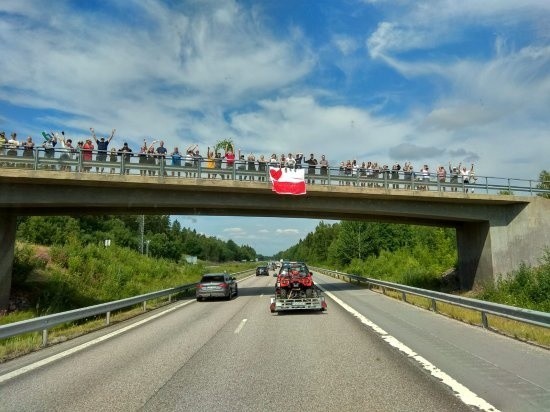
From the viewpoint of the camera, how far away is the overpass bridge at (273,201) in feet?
72.4

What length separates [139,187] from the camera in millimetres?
24469

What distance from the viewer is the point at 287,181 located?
25.9 metres

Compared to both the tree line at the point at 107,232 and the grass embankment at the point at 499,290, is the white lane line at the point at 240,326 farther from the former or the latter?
the tree line at the point at 107,232

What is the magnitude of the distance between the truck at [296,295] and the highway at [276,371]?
149 inches

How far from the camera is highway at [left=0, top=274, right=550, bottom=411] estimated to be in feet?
19.5

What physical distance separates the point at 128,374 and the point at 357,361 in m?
3.88

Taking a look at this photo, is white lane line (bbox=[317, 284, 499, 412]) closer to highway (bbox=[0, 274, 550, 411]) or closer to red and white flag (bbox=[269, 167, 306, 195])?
highway (bbox=[0, 274, 550, 411])

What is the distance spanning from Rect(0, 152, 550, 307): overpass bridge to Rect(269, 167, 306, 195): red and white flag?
55 centimetres

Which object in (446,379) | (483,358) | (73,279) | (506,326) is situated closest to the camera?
(446,379)

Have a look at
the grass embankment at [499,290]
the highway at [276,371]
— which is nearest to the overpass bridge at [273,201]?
the grass embankment at [499,290]

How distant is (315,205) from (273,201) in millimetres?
2665

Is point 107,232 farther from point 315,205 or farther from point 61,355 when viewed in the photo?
point 61,355

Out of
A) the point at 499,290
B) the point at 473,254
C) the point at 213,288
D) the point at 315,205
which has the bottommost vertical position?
the point at 499,290

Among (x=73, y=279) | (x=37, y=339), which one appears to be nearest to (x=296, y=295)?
(x=37, y=339)
